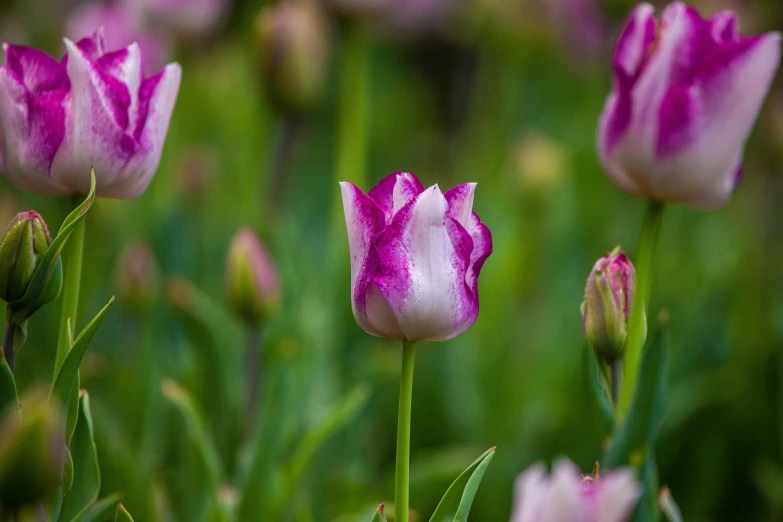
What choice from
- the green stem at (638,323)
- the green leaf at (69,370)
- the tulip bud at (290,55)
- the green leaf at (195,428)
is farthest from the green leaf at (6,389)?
the tulip bud at (290,55)

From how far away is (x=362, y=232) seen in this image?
1.48 ft

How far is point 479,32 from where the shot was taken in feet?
6.18

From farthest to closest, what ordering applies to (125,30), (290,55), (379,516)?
(125,30), (290,55), (379,516)

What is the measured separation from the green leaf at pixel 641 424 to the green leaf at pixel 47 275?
1.09 ft

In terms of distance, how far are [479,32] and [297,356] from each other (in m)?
1.13

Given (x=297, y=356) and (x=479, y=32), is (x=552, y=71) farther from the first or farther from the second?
(x=297, y=356)

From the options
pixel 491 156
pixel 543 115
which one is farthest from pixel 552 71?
pixel 491 156

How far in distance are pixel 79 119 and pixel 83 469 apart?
0.63ft

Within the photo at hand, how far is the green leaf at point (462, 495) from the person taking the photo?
1.55ft

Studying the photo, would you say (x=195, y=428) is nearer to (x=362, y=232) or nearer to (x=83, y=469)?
(x=83, y=469)

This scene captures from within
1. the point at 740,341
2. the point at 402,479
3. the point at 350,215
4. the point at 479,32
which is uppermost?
the point at 479,32

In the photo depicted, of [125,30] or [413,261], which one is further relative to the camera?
[125,30]

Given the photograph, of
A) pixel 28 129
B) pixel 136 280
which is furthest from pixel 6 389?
pixel 136 280

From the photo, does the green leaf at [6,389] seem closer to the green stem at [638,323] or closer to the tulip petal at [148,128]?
the tulip petal at [148,128]
